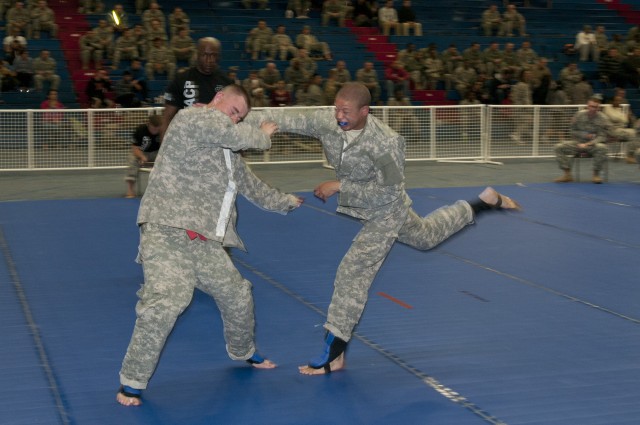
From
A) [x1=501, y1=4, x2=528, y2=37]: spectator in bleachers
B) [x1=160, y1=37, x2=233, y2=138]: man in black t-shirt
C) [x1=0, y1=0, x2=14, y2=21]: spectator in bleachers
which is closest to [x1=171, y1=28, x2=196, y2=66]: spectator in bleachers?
[x1=0, y1=0, x2=14, y2=21]: spectator in bleachers

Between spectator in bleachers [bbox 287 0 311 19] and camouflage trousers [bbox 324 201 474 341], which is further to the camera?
spectator in bleachers [bbox 287 0 311 19]

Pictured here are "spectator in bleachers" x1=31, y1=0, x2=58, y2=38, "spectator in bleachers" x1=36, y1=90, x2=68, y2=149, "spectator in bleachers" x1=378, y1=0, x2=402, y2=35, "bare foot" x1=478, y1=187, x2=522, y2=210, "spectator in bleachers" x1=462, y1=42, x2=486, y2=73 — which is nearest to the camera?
"bare foot" x1=478, y1=187, x2=522, y2=210

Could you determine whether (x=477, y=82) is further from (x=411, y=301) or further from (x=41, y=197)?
(x=411, y=301)

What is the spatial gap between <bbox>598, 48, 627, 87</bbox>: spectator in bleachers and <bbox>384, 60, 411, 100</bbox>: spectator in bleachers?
5.61 meters

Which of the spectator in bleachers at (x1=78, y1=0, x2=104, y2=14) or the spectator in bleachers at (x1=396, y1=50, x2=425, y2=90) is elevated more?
the spectator in bleachers at (x1=78, y1=0, x2=104, y2=14)

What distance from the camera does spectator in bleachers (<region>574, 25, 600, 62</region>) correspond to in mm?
24922

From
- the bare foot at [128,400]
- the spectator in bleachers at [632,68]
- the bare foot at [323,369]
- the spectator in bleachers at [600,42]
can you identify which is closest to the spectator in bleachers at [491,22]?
the spectator in bleachers at [600,42]

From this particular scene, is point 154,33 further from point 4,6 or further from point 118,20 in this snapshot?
point 4,6

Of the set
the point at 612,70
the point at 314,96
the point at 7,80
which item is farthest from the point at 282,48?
the point at 612,70

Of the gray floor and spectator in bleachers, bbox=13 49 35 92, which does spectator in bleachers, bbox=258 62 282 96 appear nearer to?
the gray floor

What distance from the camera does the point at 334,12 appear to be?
2433 cm

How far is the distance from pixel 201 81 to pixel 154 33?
518 inches

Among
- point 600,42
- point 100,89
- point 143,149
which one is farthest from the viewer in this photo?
point 600,42

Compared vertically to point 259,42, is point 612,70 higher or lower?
lower
